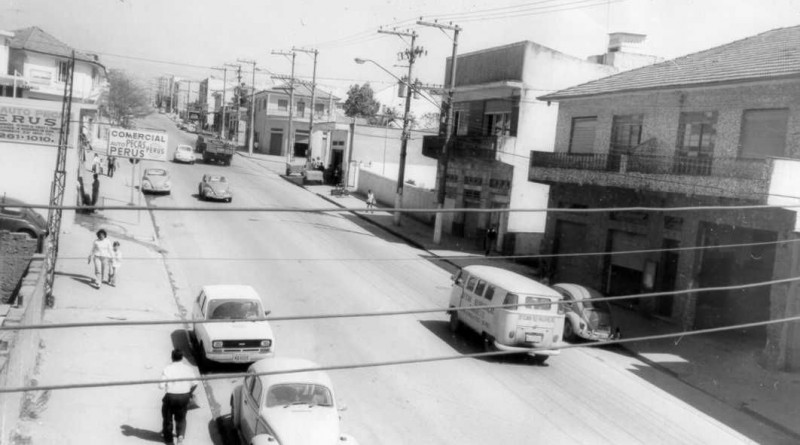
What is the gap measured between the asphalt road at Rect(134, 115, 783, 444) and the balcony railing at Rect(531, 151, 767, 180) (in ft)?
19.2

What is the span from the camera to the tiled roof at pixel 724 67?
19625mm

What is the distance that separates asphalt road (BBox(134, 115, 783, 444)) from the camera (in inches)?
509

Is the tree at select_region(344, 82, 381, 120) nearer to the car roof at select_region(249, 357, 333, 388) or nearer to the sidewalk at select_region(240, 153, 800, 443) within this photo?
the sidewalk at select_region(240, 153, 800, 443)

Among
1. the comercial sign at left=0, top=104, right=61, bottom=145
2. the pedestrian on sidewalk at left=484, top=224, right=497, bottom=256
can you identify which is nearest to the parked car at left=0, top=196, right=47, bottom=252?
the comercial sign at left=0, top=104, right=61, bottom=145

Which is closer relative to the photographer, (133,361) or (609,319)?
(133,361)

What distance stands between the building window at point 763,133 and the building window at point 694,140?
3.58 ft

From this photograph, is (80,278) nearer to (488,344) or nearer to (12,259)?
(12,259)

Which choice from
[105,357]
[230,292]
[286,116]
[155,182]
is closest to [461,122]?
[155,182]

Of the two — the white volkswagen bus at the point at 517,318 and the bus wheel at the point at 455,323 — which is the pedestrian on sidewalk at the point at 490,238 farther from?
the white volkswagen bus at the point at 517,318

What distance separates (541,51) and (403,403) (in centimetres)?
2247

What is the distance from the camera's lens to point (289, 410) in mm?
10648

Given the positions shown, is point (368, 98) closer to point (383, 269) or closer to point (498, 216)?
point (498, 216)

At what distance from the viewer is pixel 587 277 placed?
2700 centimetres

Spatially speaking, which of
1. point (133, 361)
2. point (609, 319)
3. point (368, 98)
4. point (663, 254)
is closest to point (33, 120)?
point (133, 361)
